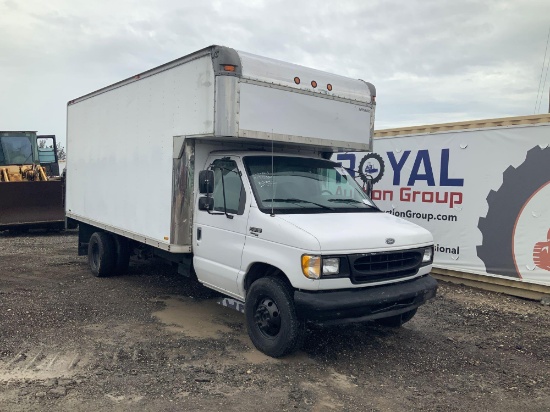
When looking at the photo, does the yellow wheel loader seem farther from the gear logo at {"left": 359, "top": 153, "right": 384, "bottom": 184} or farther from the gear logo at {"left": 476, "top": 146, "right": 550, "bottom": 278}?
the gear logo at {"left": 476, "top": 146, "right": 550, "bottom": 278}

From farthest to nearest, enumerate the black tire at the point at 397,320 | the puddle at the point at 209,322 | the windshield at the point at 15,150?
1. the windshield at the point at 15,150
2. the black tire at the point at 397,320
3. the puddle at the point at 209,322

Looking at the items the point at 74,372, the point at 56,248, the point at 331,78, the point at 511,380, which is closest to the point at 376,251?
the point at 511,380

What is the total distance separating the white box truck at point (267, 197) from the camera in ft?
15.2

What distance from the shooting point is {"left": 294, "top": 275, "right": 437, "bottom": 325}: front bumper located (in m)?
4.44

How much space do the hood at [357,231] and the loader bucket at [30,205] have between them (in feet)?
35.4

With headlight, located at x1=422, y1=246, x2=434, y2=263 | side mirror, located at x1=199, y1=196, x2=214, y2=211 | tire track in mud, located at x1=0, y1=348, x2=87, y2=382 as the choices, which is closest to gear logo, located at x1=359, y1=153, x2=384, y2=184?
headlight, located at x1=422, y1=246, x2=434, y2=263

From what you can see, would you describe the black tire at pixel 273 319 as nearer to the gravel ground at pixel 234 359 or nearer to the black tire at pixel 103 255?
the gravel ground at pixel 234 359

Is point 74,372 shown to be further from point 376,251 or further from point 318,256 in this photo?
point 376,251

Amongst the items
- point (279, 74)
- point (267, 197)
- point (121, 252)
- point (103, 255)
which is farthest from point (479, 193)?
point (103, 255)

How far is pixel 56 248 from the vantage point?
11.5 metres

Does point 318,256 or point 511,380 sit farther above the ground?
point 318,256

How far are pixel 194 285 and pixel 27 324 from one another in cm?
277

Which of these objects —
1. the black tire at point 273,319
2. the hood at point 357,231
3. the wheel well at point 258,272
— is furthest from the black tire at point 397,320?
the wheel well at point 258,272

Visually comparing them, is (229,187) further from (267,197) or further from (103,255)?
(103,255)
